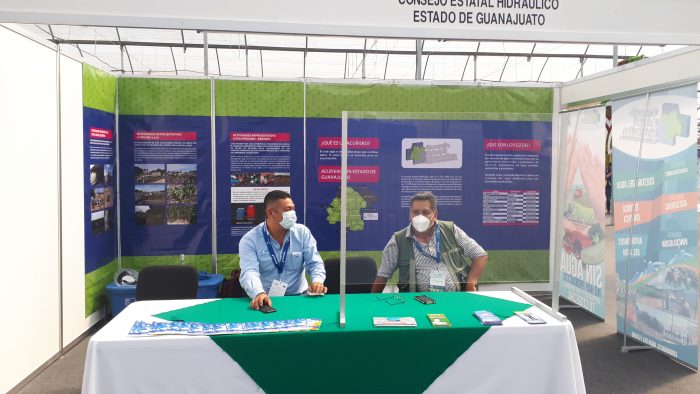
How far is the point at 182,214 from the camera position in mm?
5418

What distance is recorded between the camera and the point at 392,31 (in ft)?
7.68

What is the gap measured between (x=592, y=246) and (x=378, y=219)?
3.24 metres

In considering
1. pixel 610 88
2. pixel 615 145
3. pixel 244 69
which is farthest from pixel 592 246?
pixel 244 69

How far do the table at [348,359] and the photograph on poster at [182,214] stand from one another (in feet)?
8.88

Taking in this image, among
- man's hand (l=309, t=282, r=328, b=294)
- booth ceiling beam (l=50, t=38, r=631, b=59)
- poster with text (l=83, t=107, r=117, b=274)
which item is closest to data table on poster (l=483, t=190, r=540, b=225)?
man's hand (l=309, t=282, r=328, b=294)

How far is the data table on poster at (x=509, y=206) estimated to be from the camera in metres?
2.97

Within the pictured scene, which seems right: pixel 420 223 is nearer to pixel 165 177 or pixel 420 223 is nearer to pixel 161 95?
pixel 165 177

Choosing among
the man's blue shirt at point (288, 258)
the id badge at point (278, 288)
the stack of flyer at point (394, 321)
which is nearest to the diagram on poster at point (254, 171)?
the man's blue shirt at point (288, 258)

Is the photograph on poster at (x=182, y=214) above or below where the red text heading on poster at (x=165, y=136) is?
below

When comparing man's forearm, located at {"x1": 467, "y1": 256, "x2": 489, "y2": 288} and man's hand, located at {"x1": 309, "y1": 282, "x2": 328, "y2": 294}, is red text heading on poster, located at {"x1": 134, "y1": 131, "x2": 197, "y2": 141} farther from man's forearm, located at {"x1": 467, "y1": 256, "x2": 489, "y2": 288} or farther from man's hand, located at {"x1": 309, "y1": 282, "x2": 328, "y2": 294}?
man's forearm, located at {"x1": 467, "y1": 256, "x2": 489, "y2": 288}

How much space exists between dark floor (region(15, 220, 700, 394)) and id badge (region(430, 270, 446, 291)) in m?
1.41

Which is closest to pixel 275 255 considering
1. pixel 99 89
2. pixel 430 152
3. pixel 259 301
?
pixel 259 301

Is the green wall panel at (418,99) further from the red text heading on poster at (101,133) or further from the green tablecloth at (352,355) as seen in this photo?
the green tablecloth at (352,355)

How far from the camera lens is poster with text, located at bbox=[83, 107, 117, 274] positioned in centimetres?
467
